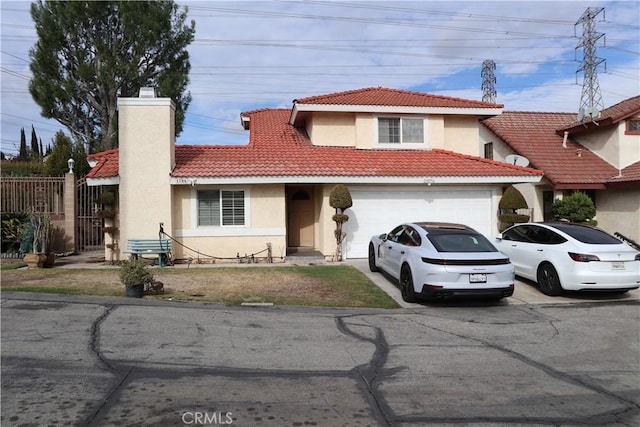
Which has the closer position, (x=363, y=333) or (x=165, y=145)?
(x=363, y=333)

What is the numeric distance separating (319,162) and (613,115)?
1219cm

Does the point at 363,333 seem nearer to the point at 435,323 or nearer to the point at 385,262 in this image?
the point at 435,323

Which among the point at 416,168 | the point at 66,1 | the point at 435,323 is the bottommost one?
the point at 435,323

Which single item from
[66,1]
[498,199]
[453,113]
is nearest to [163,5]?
[66,1]

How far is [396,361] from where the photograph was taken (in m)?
5.78

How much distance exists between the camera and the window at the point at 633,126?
18.6 m

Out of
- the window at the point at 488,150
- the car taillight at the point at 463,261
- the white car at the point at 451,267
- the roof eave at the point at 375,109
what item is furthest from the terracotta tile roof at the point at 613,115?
the car taillight at the point at 463,261

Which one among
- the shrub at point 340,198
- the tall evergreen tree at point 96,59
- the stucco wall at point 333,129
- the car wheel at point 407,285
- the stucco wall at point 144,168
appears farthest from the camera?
the tall evergreen tree at point 96,59

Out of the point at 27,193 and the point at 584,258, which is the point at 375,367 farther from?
the point at 27,193

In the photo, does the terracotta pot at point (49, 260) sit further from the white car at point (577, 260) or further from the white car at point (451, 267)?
the white car at point (577, 260)

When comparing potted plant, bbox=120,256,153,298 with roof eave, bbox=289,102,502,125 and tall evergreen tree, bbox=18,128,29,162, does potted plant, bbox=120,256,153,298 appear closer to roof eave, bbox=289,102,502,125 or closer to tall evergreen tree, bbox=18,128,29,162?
roof eave, bbox=289,102,502,125

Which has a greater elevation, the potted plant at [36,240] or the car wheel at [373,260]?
the potted plant at [36,240]

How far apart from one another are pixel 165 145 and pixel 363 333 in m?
9.62

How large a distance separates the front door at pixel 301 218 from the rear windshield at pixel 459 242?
26.2 ft
